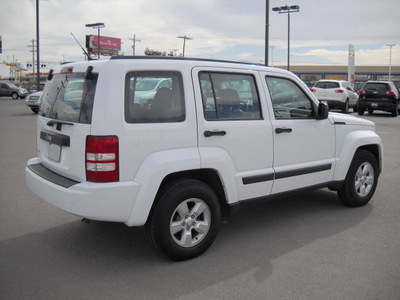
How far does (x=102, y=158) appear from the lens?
129 inches

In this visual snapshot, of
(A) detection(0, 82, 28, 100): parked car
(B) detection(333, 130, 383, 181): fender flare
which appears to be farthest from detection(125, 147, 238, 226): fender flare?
(A) detection(0, 82, 28, 100): parked car

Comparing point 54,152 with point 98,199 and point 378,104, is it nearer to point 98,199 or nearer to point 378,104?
point 98,199

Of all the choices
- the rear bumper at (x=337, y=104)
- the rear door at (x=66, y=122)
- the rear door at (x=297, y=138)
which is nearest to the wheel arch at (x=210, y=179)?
the rear door at (x=297, y=138)

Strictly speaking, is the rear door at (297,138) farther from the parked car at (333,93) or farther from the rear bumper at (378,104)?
the rear bumper at (378,104)

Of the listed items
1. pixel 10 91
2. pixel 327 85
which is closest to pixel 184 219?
pixel 327 85

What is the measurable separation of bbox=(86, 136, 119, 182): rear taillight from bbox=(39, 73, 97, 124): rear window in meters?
0.21

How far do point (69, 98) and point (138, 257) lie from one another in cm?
160

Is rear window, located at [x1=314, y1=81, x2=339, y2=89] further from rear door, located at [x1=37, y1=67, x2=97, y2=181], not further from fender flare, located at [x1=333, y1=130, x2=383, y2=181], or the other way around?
rear door, located at [x1=37, y1=67, x2=97, y2=181]

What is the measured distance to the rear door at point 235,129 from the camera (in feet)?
12.3

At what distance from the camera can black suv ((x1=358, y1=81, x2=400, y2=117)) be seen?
65.5 ft

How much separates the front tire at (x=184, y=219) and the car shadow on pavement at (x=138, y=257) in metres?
0.15

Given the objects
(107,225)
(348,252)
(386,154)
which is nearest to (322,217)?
(348,252)

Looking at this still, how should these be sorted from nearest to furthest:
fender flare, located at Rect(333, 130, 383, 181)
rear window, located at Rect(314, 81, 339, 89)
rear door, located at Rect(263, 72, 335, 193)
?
rear door, located at Rect(263, 72, 335, 193), fender flare, located at Rect(333, 130, 383, 181), rear window, located at Rect(314, 81, 339, 89)

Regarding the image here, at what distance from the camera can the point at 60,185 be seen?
11.4 feet
